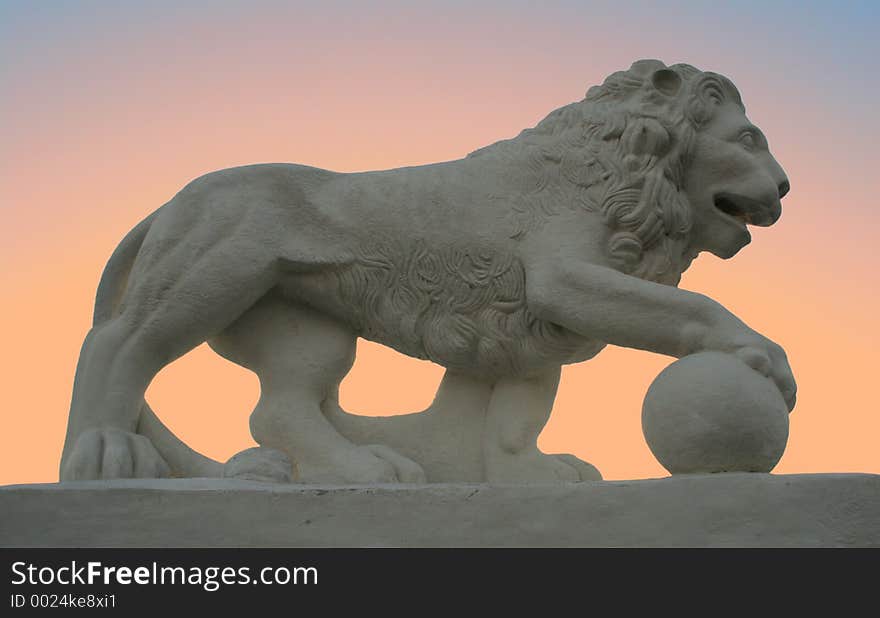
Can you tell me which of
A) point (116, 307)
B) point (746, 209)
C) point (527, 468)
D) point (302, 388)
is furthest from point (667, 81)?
point (116, 307)

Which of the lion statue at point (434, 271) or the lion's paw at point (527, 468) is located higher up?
the lion statue at point (434, 271)

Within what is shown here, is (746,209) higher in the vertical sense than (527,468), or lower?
higher

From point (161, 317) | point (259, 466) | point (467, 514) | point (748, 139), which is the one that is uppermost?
point (748, 139)

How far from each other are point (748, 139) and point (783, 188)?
9.0 inches

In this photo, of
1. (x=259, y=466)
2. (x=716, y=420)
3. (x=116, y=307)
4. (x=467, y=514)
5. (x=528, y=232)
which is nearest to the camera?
(x=467, y=514)

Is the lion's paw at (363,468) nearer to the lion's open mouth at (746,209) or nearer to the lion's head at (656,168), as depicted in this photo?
the lion's head at (656,168)

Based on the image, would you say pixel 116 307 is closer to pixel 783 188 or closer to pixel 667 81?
pixel 667 81

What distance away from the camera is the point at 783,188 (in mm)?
4895

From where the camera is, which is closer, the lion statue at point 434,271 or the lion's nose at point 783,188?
the lion statue at point 434,271

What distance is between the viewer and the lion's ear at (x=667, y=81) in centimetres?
482

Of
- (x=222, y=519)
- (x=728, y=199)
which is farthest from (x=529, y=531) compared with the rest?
(x=728, y=199)

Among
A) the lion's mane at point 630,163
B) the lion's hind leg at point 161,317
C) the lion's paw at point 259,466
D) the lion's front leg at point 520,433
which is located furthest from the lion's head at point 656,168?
the lion's paw at point 259,466

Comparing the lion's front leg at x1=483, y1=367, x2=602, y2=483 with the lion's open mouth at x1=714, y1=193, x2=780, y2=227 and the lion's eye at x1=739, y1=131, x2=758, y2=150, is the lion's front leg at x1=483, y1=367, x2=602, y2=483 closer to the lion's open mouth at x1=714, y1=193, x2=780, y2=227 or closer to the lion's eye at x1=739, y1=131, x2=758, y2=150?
the lion's open mouth at x1=714, y1=193, x2=780, y2=227
